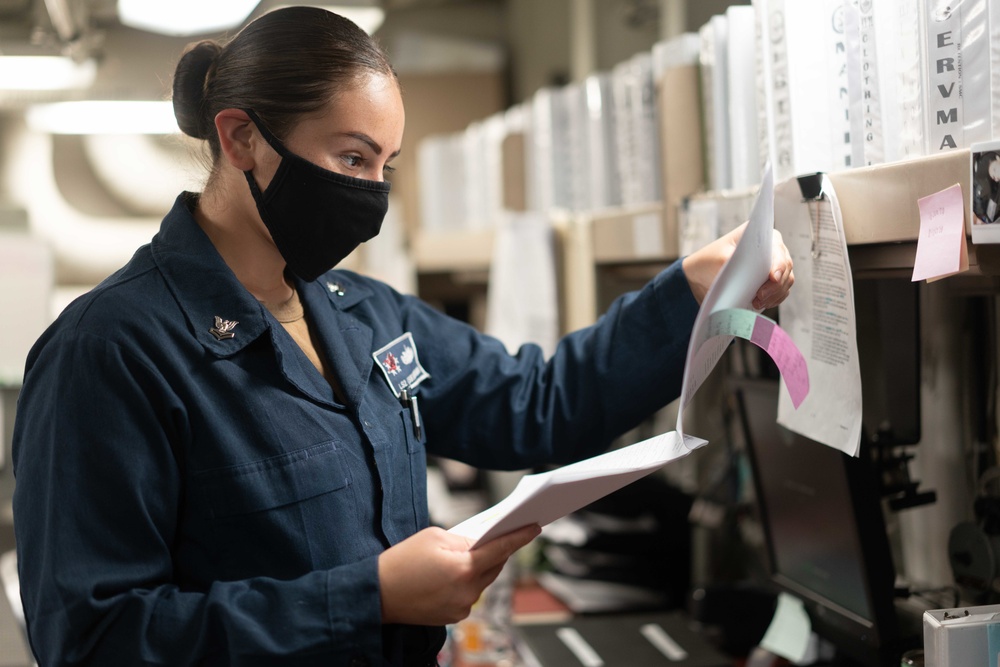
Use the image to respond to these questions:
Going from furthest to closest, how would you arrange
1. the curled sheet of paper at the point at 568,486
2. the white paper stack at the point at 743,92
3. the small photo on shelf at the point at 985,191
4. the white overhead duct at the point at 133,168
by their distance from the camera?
the white overhead duct at the point at 133,168 → the white paper stack at the point at 743,92 → the curled sheet of paper at the point at 568,486 → the small photo on shelf at the point at 985,191

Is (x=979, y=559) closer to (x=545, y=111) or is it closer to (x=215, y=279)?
(x=215, y=279)

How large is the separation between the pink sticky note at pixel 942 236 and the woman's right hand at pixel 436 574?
460mm

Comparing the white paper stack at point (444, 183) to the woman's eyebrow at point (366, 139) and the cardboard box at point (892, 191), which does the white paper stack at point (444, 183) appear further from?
the cardboard box at point (892, 191)

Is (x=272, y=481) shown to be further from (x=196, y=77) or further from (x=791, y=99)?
(x=791, y=99)

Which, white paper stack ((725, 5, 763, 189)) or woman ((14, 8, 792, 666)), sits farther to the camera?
white paper stack ((725, 5, 763, 189))

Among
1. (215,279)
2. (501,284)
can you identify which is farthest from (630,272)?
(215,279)

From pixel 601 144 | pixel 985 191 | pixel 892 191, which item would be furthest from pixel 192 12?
pixel 985 191

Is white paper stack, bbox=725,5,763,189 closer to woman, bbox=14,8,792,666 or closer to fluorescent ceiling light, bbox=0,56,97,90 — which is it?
woman, bbox=14,8,792,666

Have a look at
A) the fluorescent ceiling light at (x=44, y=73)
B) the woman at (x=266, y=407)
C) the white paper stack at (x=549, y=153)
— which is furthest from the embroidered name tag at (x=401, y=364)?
the fluorescent ceiling light at (x=44, y=73)

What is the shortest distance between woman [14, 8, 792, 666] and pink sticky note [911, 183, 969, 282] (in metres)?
0.20

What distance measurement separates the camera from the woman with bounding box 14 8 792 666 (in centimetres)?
92

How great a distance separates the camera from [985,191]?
0.78m

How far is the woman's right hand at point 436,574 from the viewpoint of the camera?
911 mm

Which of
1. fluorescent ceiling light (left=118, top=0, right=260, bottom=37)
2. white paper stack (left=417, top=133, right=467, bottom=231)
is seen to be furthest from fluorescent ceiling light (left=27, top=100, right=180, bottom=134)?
white paper stack (left=417, top=133, right=467, bottom=231)
